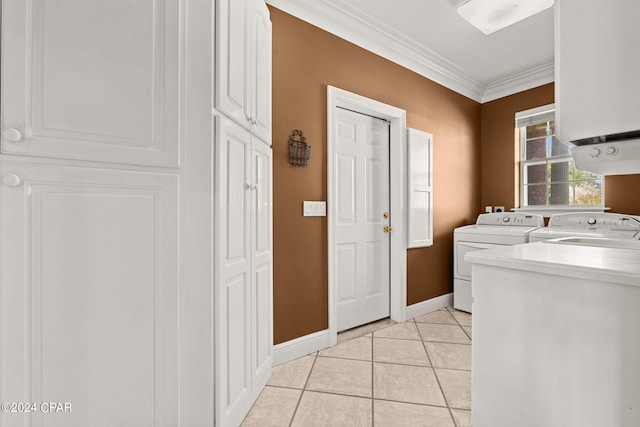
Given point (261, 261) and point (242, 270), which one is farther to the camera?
point (261, 261)

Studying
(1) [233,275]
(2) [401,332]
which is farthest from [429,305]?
(1) [233,275]

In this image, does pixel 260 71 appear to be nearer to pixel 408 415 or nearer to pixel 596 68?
pixel 596 68

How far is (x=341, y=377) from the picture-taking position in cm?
189

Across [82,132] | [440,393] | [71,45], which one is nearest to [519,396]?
[440,393]

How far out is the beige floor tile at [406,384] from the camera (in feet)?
5.48

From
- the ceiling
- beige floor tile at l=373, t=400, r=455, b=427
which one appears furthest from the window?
beige floor tile at l=373, t=400, r=455, b=427

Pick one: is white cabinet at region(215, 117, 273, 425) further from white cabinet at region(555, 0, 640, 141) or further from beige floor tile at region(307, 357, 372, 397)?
white cabinet at region(555, 0, 640, 141)

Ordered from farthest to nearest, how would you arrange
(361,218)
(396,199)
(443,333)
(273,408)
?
1. (396,199)
2. (361,218)
3. (443,333)
4. (273,408)

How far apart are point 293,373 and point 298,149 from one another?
1572mm

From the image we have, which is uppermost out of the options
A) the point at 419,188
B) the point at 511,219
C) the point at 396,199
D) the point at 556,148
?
the point at 556,148

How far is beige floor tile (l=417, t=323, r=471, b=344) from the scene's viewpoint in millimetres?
2449

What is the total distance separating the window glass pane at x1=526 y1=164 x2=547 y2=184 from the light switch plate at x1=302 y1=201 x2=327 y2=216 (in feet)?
9.42

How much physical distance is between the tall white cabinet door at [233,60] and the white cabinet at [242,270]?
8 cm

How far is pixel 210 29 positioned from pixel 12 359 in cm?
133
